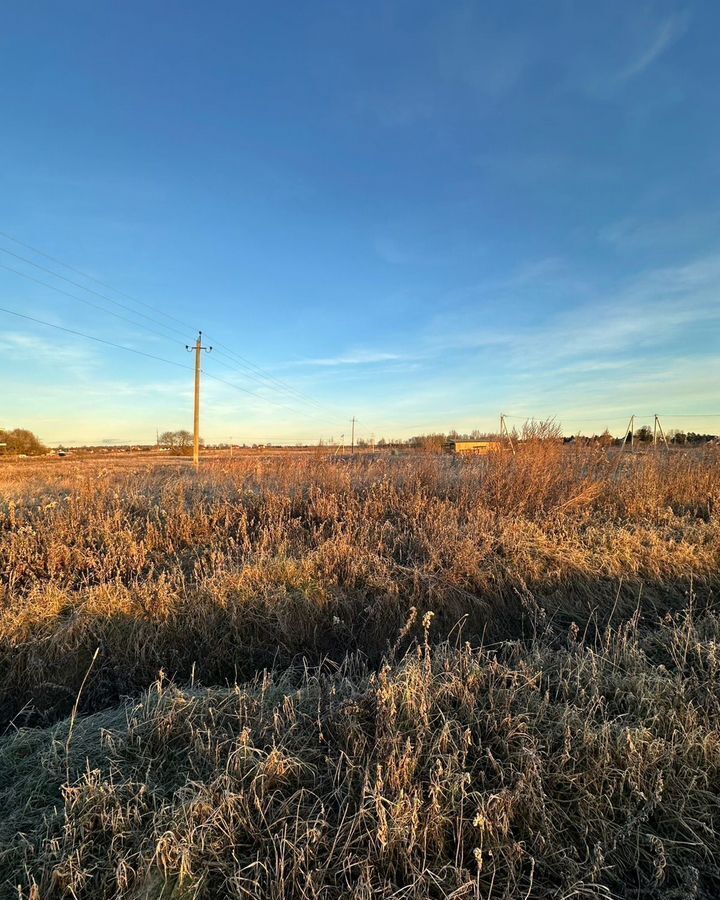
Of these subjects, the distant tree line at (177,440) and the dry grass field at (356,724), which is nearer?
the dry grass field at (356,724)

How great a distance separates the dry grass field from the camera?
161 centimetres

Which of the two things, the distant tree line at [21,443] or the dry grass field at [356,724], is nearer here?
the dry grass field at [356,724]

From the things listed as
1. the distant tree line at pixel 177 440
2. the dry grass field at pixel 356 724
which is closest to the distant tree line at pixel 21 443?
the distant tree line at pixel 177 440

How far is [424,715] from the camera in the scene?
2.13m

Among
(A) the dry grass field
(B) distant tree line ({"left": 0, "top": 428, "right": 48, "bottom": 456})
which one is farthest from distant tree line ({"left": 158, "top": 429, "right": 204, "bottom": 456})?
(A) the dry grass field

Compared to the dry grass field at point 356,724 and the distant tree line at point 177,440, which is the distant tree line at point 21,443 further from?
the dry grass field at point 356,724

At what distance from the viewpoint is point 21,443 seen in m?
47.7

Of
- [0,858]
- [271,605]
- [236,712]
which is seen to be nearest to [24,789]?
[0,858]

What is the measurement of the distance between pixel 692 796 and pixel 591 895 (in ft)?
2.24

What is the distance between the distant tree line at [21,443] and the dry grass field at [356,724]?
51270 millimetres

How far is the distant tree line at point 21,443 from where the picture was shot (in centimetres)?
4638

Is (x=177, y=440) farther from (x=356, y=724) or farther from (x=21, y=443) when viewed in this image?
(x=356, y=724)

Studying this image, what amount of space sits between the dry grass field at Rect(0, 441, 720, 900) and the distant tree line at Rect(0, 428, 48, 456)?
5127cm

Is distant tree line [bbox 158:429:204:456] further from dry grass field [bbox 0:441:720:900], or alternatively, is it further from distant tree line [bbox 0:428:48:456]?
dry grass field [bbox 0:441:720:900]
